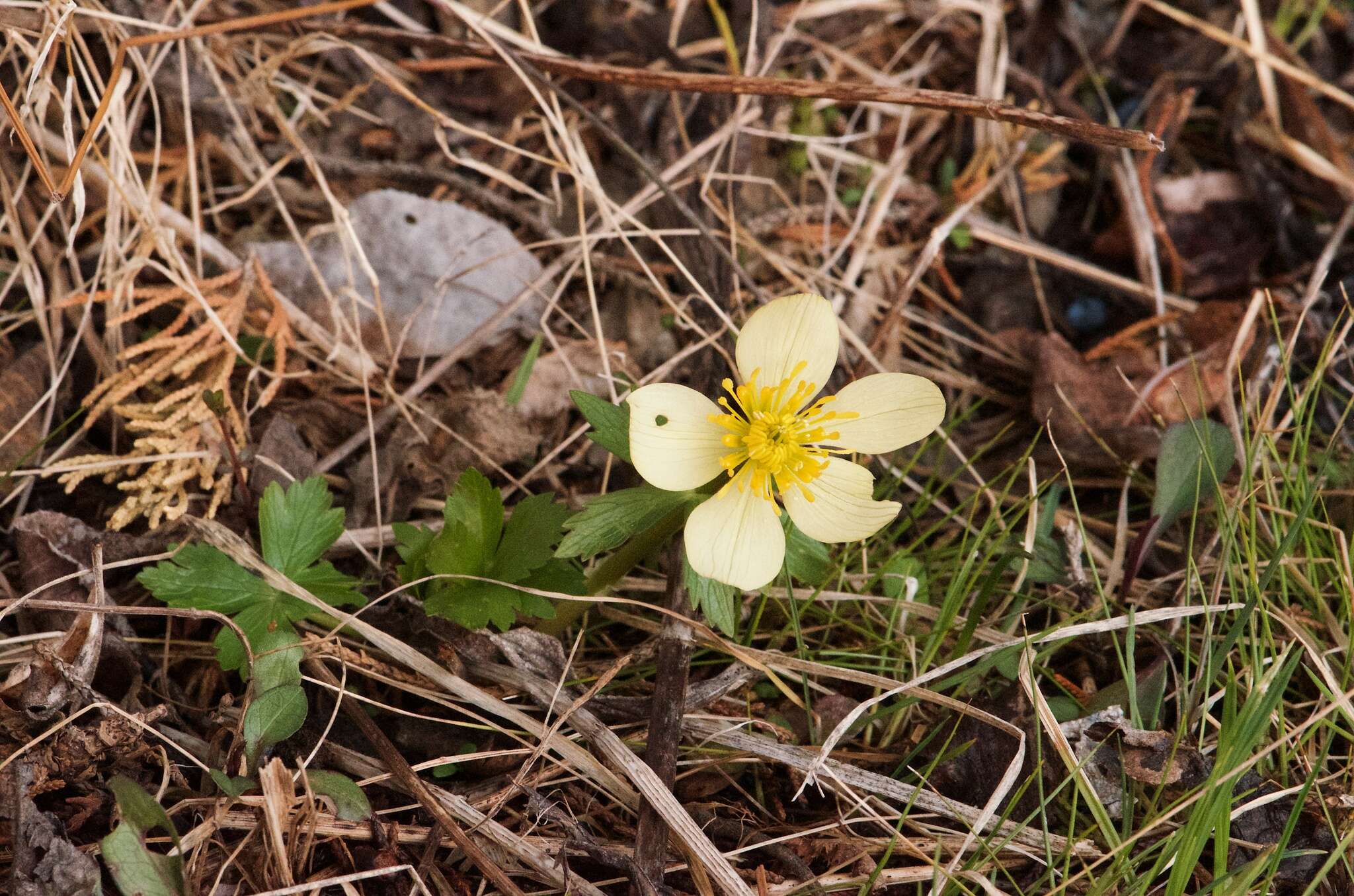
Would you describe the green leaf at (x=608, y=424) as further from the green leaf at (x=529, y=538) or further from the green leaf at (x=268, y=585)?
the green leaf at (x=268, y=585)

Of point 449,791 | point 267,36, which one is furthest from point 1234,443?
point 267,36

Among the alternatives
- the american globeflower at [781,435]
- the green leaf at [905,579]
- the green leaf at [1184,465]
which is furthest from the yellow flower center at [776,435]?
the green leaf at [1184,465]

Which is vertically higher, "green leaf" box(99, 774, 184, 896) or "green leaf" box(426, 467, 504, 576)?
"green leaf" box(426, 467, 504, 576)

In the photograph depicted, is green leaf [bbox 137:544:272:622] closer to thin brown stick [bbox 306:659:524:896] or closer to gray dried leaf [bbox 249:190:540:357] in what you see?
thin brown stick [bbox 306:659:524:896]

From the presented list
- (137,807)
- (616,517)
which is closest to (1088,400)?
(616,517)

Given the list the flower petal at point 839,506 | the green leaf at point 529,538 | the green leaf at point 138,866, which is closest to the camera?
the green leaf at point 138,866

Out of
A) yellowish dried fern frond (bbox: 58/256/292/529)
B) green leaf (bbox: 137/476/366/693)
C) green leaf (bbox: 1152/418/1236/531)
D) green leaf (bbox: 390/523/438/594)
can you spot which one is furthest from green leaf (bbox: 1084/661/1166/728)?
yellowish dried fern frond (bbox: 58/256/292/529)
